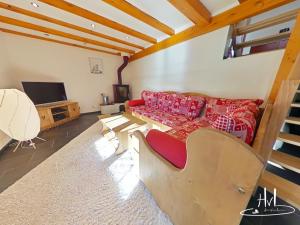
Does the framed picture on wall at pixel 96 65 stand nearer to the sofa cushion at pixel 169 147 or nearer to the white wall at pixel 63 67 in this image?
the white wall at pixel 63 67

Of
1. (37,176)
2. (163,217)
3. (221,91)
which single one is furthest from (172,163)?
(221,91)

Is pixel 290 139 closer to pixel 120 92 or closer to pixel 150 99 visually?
pixel 150 99

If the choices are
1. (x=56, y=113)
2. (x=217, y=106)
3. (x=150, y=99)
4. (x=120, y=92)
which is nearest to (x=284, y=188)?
(x=217, y=106)

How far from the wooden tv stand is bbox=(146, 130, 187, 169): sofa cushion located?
306 centimetres

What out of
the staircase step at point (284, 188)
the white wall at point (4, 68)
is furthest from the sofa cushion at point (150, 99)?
the white wall at point (4, 68)

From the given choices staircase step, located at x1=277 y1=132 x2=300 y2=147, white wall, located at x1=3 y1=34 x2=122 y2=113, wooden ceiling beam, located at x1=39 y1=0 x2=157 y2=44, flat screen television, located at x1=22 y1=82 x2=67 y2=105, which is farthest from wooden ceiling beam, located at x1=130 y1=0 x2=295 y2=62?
flat screen television, located at x1=22 y1=82 x2=67 y2=105

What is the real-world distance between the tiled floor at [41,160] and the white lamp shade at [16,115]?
31cm

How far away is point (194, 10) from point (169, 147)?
2.05 m

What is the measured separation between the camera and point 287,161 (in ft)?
3.39

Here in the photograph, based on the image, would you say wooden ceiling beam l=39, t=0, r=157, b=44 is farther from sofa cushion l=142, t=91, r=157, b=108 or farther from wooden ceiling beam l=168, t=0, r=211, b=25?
sofa cushion l=142, t=91, r=157, b=108

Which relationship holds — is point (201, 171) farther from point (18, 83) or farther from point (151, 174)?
point (18, 83)

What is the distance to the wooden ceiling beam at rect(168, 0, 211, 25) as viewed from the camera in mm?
1634

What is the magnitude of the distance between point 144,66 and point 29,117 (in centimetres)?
317

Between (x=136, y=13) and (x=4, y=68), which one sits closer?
(x=136, y=13)
